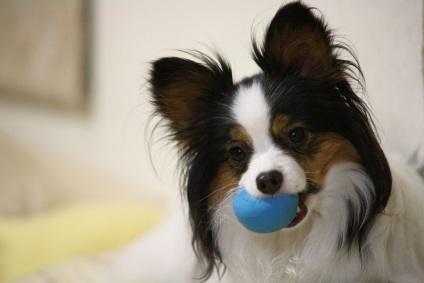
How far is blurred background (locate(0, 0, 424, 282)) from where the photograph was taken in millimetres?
1488

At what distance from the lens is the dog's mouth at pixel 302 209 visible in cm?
137

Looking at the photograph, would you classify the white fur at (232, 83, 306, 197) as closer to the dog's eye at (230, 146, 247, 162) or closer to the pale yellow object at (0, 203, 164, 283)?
the dog's eye at (230, 146, 247, 162)

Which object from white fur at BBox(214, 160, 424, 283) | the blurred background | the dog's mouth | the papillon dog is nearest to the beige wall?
the blurred background

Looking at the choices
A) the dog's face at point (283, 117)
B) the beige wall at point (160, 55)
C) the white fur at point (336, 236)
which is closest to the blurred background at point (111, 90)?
the beige wall at point (160, 55)

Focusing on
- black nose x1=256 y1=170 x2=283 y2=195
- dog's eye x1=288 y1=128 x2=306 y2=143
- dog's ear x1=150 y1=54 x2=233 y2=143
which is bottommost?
black nose x1=256 y1=170 x2=283 y2=195

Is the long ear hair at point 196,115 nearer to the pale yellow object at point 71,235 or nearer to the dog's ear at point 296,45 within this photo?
the dog's ear at point 296,45

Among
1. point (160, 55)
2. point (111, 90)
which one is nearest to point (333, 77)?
point (160, 55)

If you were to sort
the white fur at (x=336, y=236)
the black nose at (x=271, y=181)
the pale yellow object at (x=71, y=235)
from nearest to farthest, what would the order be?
the black nose at (x=271, y=181) → the white fur at (x=336, y=236) → the pale yellow object at (x=71, y=235)

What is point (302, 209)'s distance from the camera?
4.54 feet

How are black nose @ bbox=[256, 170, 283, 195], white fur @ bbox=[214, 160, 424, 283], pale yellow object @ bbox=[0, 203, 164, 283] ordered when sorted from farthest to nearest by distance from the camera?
pale yellow object @ bbox=[0, 203, 164, 283] < white fur @ bbox=[214, 160, 424, 283] < black nose @ bbox=[256, 170, 283, 195]

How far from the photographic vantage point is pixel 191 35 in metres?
2.12

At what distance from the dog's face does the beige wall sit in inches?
5.1

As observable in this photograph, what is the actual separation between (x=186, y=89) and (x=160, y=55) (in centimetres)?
78

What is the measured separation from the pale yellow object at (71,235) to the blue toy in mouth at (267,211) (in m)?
1.55
